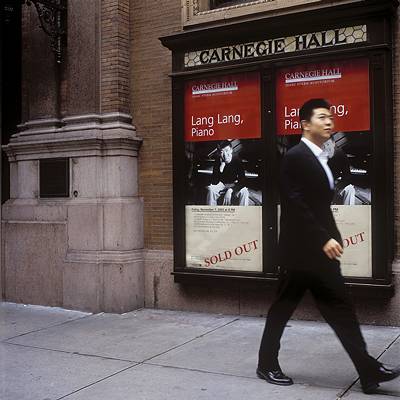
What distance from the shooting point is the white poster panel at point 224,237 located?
7340 millimetres

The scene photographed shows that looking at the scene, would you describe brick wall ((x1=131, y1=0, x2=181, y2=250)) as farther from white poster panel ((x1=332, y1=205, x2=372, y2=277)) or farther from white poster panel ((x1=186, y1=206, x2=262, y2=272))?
Answer: white poster panel ((x1=332, y1=205, x2=372, y2=277))

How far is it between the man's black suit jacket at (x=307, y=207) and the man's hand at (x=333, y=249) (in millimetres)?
50

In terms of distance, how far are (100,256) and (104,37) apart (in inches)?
123

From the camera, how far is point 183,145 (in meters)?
7.84


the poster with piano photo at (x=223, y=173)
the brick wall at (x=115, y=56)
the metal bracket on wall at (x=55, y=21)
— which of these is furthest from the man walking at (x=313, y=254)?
the metal bracket on wall at (x=55, y=21)

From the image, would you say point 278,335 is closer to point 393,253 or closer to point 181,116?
point 393,253

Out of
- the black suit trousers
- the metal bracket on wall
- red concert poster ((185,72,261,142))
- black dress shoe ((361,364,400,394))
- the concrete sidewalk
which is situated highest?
the metal bracket on wall

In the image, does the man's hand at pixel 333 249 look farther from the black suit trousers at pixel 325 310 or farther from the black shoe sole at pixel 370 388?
the black shoe sole at pixel 370 388

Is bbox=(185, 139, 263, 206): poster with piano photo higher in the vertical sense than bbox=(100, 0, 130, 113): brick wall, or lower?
lower

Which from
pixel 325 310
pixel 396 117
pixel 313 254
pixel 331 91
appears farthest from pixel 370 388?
pixel 331 91

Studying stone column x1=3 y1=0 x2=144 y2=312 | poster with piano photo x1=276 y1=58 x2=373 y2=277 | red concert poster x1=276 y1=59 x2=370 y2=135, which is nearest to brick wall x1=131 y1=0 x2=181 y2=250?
stone column x1=3 y1=0 x2=144 y2=312

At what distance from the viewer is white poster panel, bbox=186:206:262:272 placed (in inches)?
289

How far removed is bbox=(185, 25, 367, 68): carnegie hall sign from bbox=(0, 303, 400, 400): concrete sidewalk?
330cm

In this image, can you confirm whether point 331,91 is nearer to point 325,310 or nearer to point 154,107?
point 154,107
